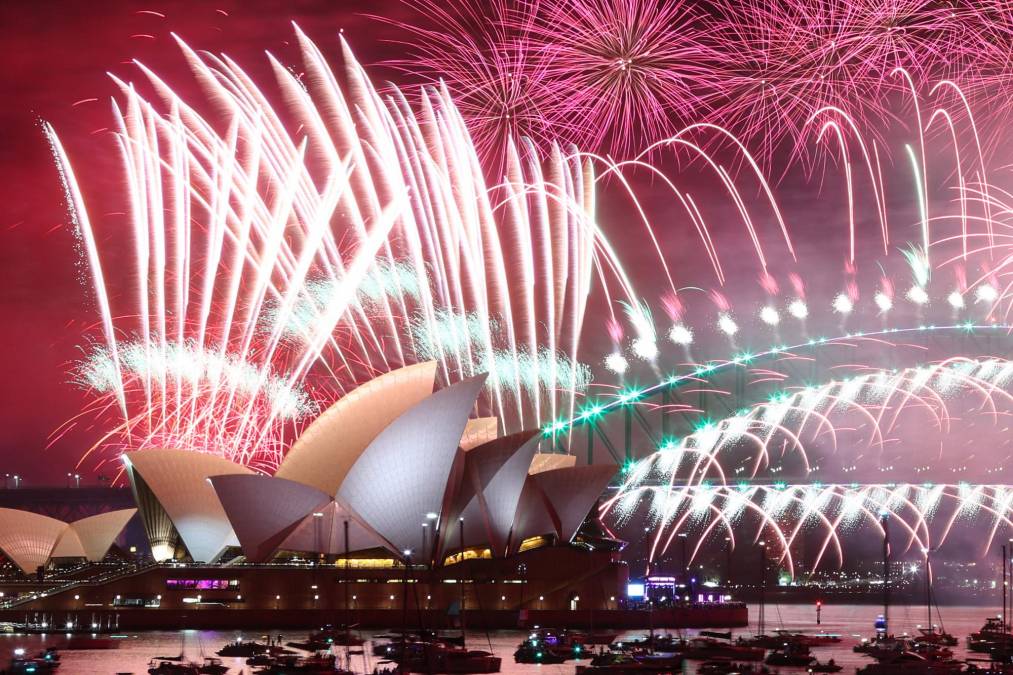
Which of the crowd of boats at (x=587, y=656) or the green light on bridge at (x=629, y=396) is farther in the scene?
the green light on bridge at (x=629, y=396)

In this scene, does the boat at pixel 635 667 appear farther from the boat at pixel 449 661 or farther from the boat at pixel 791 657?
the boat at pixel 791 657

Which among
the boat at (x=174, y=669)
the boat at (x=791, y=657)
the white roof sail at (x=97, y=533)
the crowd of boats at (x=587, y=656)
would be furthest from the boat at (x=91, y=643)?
the boat at (x=791, y=657)

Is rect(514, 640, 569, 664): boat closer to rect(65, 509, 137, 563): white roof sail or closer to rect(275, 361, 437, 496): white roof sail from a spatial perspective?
rect(275, 361, 437, 496): white roof sail

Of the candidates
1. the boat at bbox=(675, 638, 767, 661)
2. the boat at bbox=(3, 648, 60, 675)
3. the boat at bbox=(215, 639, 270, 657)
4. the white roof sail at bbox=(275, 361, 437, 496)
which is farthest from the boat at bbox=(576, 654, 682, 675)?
the white roof sail at bbox=(275, 361, 437, 496)

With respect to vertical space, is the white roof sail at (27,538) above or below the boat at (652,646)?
above

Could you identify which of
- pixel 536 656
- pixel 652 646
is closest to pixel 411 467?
pixel 536 656

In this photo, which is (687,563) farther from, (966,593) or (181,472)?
(181,472)
